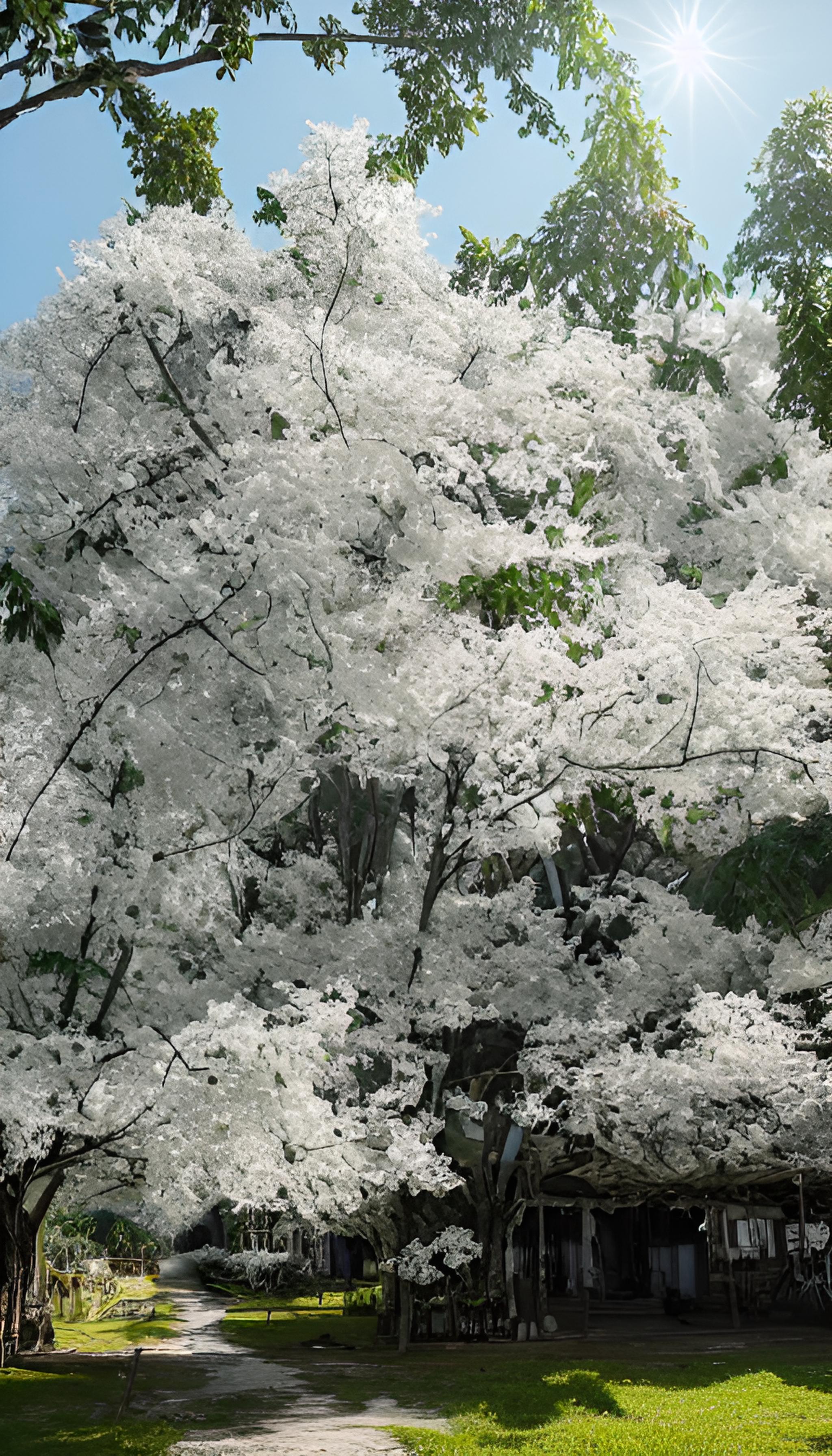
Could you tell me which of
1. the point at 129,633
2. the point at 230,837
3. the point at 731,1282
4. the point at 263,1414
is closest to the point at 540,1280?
the point at 731,1282

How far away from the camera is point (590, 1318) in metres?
22.8

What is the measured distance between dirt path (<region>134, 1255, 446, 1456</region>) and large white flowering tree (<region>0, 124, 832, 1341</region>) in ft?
6.55

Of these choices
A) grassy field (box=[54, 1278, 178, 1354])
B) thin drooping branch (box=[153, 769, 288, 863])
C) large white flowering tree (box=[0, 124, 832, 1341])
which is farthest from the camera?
grassy field (box=[54, 1278, 178, 1354])

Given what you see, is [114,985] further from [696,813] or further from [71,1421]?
[696,813]

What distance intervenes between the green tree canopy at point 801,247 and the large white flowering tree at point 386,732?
494 cm

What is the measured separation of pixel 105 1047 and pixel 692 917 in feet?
24.9

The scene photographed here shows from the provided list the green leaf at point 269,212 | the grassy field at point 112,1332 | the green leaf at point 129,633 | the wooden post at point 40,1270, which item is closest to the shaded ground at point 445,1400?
the wooden post at point 40,1270

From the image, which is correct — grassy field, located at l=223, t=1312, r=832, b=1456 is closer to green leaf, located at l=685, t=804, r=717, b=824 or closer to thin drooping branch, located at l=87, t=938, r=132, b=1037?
thin drooping branch, located at l=87, t=938, r=132, b=1037

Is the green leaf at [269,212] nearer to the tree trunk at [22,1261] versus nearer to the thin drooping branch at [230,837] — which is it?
the thin drooping branch at [230,837]

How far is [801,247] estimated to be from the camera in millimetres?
7180

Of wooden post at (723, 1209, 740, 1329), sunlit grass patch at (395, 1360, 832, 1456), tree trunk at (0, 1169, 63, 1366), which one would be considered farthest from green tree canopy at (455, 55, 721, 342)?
wooden post at (723, 1209, 740, 1329)

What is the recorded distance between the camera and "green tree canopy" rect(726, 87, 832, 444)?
6.88 metres

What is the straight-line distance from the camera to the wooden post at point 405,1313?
674 inches

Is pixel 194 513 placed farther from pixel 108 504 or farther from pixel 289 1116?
pixel 289 1116
